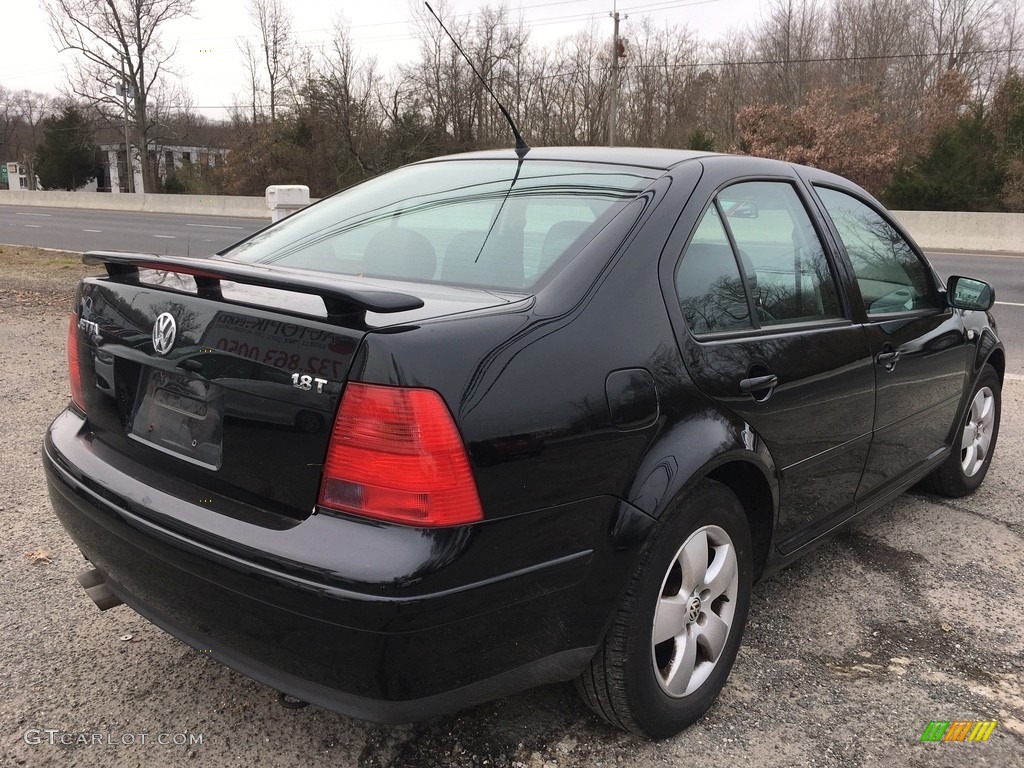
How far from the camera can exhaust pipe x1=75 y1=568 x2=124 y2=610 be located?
238cm

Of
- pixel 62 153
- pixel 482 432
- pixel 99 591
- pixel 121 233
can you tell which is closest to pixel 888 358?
pixel 482 432

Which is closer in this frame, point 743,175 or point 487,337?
point 487,337

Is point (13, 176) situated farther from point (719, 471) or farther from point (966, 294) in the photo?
point (719, 471)

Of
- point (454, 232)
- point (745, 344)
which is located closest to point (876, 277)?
point (745, 344)

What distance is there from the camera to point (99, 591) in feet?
7.89

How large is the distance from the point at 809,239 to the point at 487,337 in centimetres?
166

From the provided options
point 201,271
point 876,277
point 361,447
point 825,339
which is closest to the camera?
point 361,447

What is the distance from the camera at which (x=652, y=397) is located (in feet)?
6.82

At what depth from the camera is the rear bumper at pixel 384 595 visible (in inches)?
67.5

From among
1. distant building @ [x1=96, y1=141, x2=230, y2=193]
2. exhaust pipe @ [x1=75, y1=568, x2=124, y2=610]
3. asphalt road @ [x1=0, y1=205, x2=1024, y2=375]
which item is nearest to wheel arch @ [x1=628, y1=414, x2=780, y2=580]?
exhaust pipe @ [x1=75, y1=568, x2=124, y2=610]

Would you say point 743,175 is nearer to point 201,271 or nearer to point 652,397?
point 652,397

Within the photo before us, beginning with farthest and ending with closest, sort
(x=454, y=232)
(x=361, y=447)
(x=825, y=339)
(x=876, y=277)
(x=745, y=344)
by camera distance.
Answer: (x=876, y=277), (x=825, y=339), (x=454, y=232), (x=745, y=344), (x=361, y=447)

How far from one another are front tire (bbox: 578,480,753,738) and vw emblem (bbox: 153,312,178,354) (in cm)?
128

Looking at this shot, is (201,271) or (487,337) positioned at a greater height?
(201,271)
